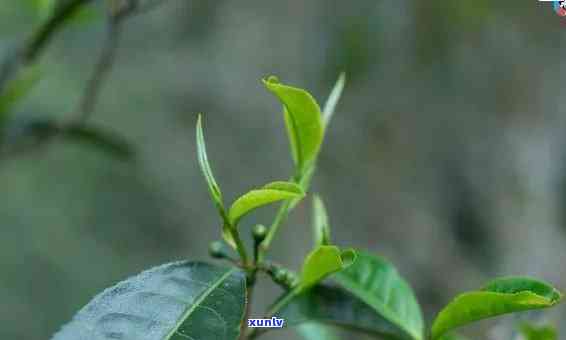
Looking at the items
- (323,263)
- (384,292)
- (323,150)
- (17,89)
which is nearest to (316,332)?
(384,292)

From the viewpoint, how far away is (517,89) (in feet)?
7.04

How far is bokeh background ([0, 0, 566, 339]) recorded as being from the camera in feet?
6.21

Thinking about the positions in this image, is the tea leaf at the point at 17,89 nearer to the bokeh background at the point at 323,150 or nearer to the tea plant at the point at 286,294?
the tea plant at the point at 286,294

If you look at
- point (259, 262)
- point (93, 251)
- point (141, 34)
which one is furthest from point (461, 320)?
point (141, 34)

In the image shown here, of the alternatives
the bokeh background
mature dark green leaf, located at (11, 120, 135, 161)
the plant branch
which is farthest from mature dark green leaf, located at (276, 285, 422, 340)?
the bokeh background

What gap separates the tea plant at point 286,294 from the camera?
513 millimetres

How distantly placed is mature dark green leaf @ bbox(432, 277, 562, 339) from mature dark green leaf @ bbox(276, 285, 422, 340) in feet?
0.27

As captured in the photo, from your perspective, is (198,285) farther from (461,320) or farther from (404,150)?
(404,150)

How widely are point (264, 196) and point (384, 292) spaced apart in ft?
0.68

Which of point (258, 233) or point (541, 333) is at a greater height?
point (258, 233)

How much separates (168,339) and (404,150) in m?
1.66

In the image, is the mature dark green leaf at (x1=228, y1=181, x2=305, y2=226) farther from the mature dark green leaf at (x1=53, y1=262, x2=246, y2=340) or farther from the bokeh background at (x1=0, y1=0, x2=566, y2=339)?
the bokeh background at (x1=0, y1=0, x2=566, y2=339)

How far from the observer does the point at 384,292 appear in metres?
0.71

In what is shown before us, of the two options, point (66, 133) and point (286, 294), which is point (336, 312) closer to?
point (286, 294)
